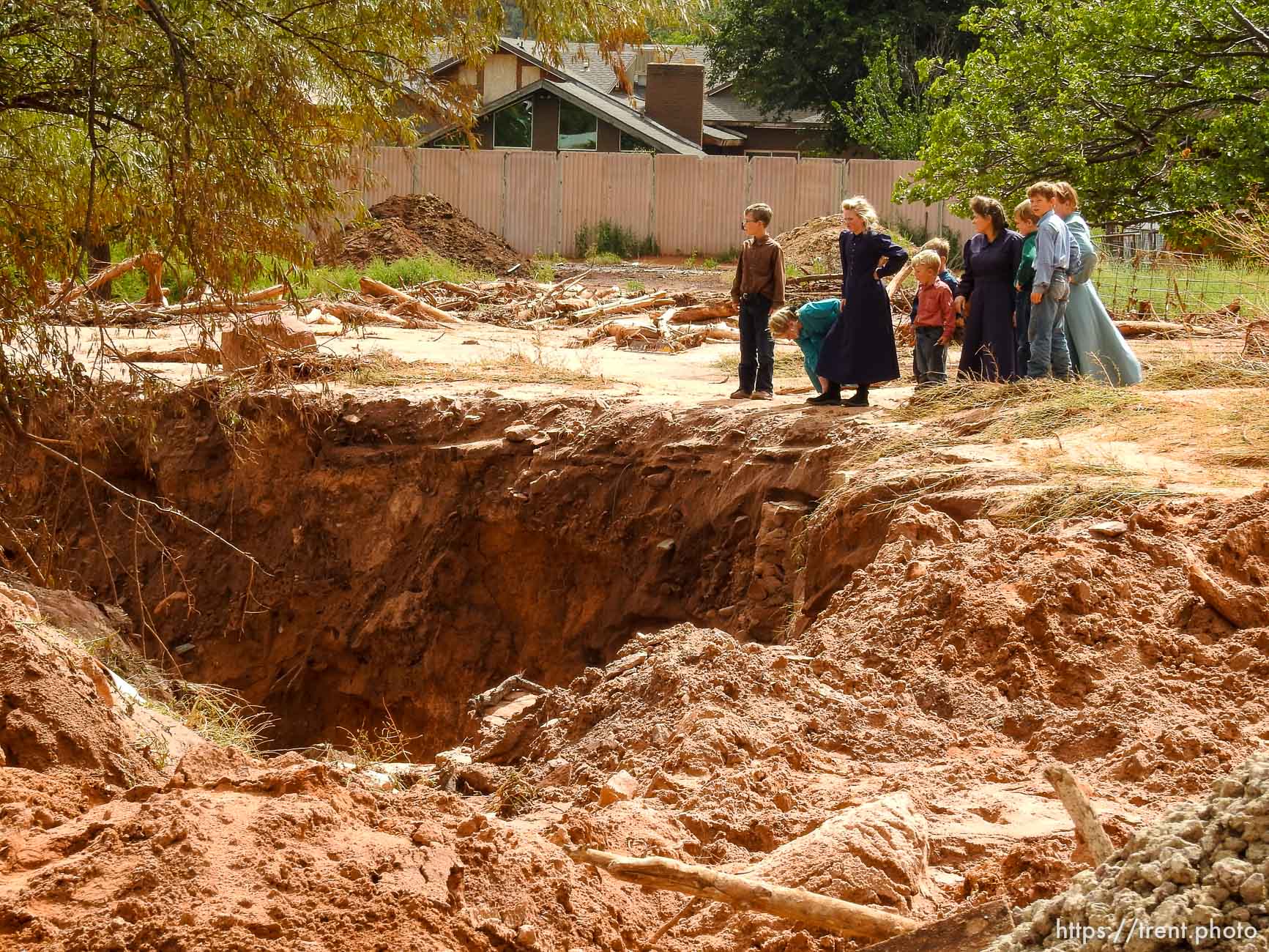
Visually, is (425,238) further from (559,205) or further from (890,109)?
(890,109)

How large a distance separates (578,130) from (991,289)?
2348 centimetres

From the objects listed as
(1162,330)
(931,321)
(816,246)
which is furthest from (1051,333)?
(816,246)

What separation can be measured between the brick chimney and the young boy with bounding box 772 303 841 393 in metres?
23.1

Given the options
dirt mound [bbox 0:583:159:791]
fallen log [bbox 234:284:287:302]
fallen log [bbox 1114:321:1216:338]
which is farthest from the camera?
fallen log [bbox 234:284:287:302]

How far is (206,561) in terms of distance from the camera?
1079 centimetres

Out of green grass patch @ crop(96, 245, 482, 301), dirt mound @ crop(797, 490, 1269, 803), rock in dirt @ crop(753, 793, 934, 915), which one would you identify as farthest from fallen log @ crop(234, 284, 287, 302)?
rock in dirt @ crop(753, 793, 934, 915)

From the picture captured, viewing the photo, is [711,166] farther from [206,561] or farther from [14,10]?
[14,10]

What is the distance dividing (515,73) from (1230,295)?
21.4 meters

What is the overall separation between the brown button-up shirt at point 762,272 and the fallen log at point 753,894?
6716 mm

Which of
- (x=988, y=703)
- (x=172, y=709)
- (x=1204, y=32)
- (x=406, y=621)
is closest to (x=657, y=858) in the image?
(x=988, y=703)

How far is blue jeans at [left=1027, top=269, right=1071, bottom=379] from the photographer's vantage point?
25.6 feet

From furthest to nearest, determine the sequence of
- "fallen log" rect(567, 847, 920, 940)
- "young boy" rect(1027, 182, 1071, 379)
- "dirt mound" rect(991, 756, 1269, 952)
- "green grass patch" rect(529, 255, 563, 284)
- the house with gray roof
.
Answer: the house with gray roof < "green grass patch" rect(529, 255, 563, 284) < "young boy" rect(1027, 182, 1071, 379) < "fallen log" rect(567, 847, 920, 940) < "dirt mound" rect(991, 756, 1269, 952)

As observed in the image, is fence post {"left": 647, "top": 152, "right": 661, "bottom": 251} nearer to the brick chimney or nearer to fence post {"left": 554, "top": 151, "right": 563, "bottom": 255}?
fence post {"left": 554, "top": 151, "right": 563, "bottom": 255}

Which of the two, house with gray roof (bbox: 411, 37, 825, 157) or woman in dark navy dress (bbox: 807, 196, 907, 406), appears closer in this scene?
woman in dark navy dress (bbox: 807, 196, 907, 406)
